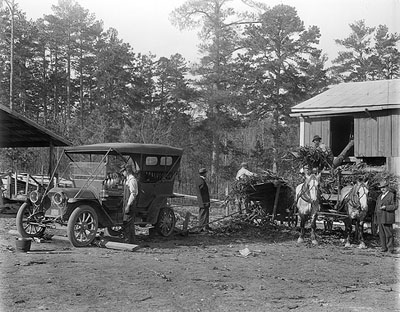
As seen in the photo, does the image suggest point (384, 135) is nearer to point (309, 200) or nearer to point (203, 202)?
point (309, 200)

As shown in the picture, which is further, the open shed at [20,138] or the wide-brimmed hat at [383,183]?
the open shed at [20,138]

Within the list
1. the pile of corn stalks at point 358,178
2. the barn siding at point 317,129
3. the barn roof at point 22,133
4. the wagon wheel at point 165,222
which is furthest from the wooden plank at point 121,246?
the barn siding at point 317,129

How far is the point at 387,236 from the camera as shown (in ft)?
41.1

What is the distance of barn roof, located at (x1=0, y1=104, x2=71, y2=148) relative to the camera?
16.5 meters

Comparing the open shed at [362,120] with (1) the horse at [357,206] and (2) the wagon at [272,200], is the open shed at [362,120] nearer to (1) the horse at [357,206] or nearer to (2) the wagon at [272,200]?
(2) the wagon at [272,200]

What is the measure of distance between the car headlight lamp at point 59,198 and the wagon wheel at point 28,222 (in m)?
0.85

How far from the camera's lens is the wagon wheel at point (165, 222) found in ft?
43.8

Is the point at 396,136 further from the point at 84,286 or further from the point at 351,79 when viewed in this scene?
the point at 351,79

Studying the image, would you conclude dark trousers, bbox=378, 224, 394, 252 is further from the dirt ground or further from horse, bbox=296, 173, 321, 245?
horse, bbox=296, 173, 321, 245

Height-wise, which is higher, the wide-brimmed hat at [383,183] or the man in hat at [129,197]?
the wide-brimmed hat at [383,183]

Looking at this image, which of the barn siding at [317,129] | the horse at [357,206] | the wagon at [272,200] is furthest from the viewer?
the barn siding at [317,129]

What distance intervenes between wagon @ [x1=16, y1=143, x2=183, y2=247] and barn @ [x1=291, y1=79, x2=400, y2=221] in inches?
291

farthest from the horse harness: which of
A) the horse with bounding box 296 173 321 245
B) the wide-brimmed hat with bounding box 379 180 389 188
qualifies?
the wide-brimmed hat with bounding box 379 180 389 188

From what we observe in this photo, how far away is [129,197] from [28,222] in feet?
7.88
